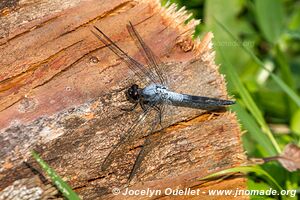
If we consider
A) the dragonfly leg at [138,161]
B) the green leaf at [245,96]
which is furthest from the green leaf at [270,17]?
the dragonfly leg at [138,161]

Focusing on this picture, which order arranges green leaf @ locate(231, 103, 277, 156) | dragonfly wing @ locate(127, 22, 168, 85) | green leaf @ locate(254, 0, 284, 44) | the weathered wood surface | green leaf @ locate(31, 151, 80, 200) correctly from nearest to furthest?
green leaf @ locate(31, 151, 80, 200), the weathered wood surface, dragonfly wing @ locate(127, 22, 168, 85), green leaf @ locate(231, 103, 277, 156), green leaf @ locate(254, 0, 284, 44)

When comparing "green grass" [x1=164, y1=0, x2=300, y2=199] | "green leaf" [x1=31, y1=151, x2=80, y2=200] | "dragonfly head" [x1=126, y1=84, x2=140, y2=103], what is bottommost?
"green leaf" [x1=31, y1=151, x2=80, y2=200]

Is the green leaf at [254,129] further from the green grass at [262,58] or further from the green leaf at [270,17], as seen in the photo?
the green leaf at [270,17]

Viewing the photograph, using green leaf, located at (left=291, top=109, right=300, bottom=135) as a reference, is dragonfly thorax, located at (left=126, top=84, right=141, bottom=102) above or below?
below

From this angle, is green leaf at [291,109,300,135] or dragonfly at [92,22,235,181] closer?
dragonfly at [92,22,235,181]

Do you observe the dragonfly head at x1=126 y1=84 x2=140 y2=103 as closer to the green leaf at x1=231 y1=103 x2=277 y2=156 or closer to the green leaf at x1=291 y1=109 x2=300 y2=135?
the green leaf at x1=231 y1=103 x2=277 y2=156

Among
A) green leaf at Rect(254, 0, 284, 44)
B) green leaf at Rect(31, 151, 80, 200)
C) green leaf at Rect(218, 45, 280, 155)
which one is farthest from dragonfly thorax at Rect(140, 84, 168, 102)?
green leaf at Rect(254, 0, 284, 44)

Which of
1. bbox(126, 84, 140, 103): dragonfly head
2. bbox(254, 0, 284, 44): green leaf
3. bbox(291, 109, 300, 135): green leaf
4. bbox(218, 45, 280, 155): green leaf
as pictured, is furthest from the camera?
bbox(254, 0, 284, 44): green leaf
